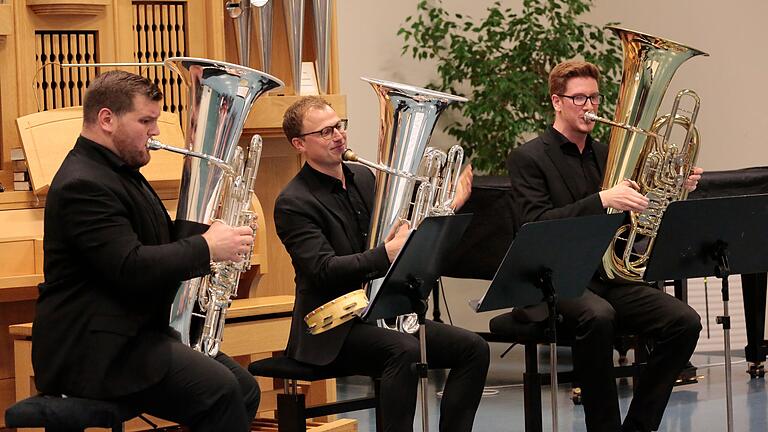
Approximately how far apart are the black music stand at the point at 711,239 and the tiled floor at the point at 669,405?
1.06 metres

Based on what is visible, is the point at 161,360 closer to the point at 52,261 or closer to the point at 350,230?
the point at 52,261

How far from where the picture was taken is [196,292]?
12.5 feet

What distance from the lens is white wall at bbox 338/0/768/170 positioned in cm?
723

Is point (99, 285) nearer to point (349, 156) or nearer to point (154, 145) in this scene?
point (154, 145)

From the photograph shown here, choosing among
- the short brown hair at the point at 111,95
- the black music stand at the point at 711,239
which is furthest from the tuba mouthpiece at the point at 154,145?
the black music stand at the point at 711,239

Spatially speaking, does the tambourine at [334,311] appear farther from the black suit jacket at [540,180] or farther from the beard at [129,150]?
the black suit jacket at [540,180]

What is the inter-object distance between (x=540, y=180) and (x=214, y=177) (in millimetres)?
1347

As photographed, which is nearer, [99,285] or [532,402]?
[99,285]

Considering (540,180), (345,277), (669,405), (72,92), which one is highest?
(72,92)

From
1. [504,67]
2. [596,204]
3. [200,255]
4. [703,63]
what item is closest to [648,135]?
[596,204]

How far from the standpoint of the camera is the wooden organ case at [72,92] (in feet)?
14.6

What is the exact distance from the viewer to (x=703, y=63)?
25.1ft

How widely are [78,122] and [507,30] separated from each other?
11.4 ft

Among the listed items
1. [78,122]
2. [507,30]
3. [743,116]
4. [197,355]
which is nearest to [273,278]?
[78,122]
